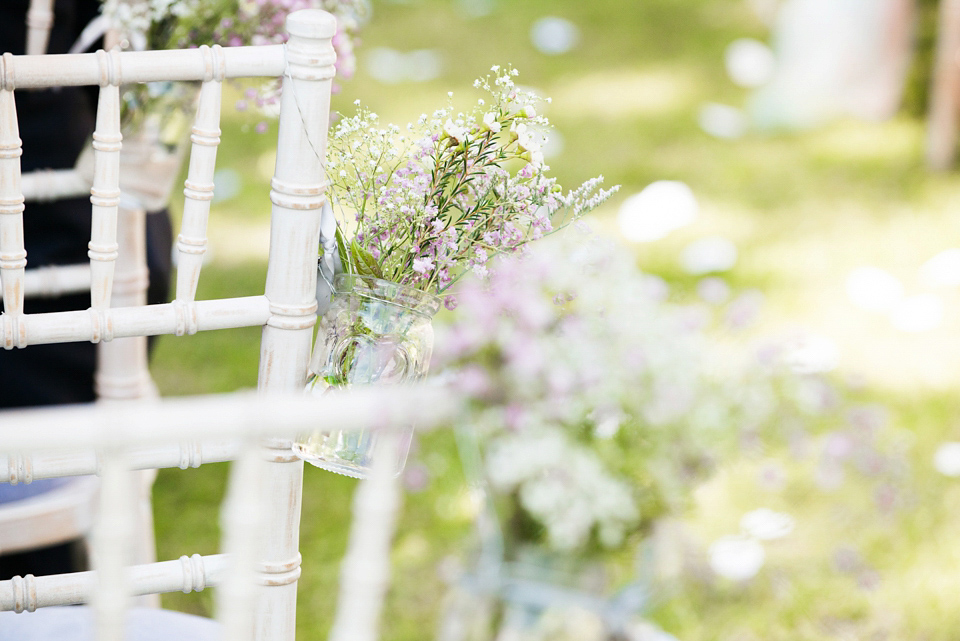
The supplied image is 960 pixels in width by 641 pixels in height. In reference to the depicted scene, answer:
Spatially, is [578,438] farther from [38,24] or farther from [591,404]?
[38,24]

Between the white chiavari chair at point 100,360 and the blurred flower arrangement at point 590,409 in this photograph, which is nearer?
the blurred flower arrangement at point 590,409

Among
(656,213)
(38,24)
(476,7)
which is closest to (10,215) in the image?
(38,24)

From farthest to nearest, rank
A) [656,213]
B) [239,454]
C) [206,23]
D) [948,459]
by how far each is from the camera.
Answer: [656,213], [948,459], [206,23], [239,454]

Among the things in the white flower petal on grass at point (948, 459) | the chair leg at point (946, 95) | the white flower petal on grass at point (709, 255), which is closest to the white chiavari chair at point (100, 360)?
the white flower petal on grass at point (948, 459)

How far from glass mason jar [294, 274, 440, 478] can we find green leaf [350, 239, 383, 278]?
0.02 metres

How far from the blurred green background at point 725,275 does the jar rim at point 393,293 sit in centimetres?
32

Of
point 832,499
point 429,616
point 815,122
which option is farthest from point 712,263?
point 429,616

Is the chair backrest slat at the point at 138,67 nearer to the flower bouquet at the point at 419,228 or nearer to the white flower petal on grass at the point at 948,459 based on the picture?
the flower bouquet at the point at 419,228

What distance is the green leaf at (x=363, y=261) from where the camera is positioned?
98 cm

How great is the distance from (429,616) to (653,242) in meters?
1.60

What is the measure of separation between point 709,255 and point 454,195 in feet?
7.33

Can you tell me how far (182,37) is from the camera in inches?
51.1

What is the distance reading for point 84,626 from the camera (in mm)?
1077

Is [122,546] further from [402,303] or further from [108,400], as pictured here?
[108,400]
